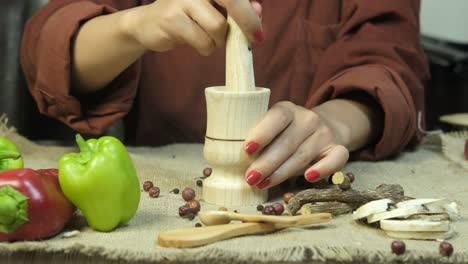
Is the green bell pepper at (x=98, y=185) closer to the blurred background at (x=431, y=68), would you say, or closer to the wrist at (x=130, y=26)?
the wrist at (x=130, y=26)

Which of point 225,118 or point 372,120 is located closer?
point 225,118

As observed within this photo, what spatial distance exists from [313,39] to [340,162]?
47 centimetres

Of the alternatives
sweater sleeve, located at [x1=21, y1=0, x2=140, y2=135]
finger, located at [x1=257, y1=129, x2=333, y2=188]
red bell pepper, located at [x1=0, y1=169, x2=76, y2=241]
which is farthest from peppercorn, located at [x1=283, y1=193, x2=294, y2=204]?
sweater sleeve, located at [x1=21, y1=0, x2=140, y2=135]

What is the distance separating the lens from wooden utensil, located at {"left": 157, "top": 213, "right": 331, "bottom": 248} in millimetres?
626

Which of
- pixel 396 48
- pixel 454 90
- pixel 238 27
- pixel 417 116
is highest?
pixel 238 27

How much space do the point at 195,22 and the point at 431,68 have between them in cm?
92

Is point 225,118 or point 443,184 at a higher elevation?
point 225,118

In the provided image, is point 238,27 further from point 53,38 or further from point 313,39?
point 313,39

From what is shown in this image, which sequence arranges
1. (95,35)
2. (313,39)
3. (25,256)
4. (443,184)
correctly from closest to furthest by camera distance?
(25,256) → (443,184) → (95,35) → (313,39)

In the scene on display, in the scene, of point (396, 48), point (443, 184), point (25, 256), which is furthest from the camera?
point (396, 48)

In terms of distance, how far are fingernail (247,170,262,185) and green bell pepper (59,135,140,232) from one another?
0.14 metres

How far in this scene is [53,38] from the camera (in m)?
1.07

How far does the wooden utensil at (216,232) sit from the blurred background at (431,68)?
31.2 inches

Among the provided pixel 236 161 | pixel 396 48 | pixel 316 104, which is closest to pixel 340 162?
pixel 236 161
